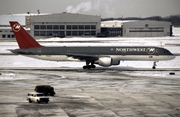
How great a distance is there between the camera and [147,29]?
195 m

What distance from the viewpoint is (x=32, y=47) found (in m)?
63.4

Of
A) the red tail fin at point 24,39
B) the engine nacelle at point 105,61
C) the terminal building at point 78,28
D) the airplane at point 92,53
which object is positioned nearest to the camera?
the engine nacelle at point 105,61

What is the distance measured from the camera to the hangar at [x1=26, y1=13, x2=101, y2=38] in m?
184

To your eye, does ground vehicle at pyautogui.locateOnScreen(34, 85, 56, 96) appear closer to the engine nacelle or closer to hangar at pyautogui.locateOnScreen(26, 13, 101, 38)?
the engine nacelle

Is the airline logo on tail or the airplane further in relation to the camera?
the airline logo on tail

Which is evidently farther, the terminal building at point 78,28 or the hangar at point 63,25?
the terminal building at point 78,28

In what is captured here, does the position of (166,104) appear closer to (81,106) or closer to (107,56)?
(81,106)

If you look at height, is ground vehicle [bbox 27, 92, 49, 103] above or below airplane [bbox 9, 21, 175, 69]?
below

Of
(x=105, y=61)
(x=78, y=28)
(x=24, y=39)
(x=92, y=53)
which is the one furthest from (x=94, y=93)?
(x=78, y=28)

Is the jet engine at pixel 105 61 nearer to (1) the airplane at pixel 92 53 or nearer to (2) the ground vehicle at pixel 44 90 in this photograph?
(1) the airplane at pixel 92 53

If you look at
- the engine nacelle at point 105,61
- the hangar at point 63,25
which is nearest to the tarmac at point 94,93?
the engine nacelle at point 105,61

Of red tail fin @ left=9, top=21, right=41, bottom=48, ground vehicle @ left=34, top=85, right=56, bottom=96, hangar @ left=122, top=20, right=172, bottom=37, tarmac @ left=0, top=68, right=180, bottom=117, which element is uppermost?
hangar @ left=122, top=20, right=172, bottom=37

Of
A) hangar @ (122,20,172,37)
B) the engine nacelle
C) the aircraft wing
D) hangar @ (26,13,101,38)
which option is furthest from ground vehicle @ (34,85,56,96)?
hangar @ (122,20,172,37)

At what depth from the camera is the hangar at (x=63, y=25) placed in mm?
183625
